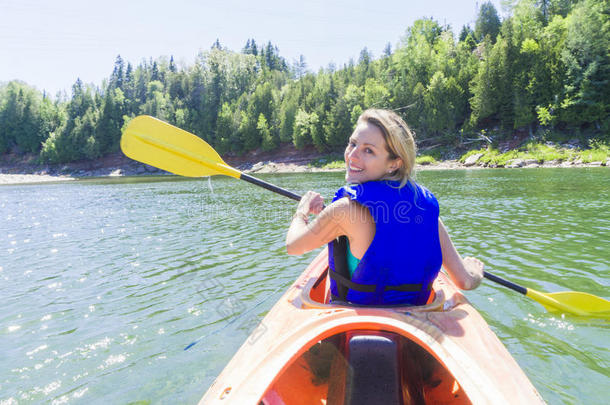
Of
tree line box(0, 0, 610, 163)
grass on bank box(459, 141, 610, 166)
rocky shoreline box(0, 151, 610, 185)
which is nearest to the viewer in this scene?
grass on bank box(459, 141, 610, 166)

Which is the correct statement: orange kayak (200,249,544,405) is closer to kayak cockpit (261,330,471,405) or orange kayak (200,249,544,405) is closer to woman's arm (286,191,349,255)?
kayak cockpit (261,330,471,405)

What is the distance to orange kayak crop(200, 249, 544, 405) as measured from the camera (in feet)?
5.05

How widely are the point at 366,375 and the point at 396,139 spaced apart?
3.84 feet

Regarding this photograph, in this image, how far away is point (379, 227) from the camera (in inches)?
71.3

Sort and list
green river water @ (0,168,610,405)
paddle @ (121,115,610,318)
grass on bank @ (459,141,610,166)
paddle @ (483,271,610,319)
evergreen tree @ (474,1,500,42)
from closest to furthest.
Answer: green river water @ (0,168,610,405)
paddle @ (483,271,610,319)
paddle @ (121,115,610,318)
grass on bank @ (459,141,610,166)
evergreen tree @ (474,1,500,42)

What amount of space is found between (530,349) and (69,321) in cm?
487

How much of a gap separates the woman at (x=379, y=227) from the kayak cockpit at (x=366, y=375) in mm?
285

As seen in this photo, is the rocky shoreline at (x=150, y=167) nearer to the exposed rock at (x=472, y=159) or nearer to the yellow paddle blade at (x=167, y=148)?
the exposed rock at (x=472, y=159)

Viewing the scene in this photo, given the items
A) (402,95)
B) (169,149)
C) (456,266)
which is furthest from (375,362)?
(402,95)

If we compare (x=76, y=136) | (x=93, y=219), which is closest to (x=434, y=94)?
(x=93, y=219)

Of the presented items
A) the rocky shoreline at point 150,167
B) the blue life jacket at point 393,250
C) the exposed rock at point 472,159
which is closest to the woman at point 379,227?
the blue life jacket at point 393,250

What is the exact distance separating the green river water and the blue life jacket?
173 centimetres

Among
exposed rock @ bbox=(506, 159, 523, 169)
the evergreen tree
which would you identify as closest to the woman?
exposed rock @ bbox=(506, 159, 523, 169)

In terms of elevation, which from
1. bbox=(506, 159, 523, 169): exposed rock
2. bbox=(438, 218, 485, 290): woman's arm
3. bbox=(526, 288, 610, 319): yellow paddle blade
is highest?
bbox=(438, 218, 485, 290): woman's arm
